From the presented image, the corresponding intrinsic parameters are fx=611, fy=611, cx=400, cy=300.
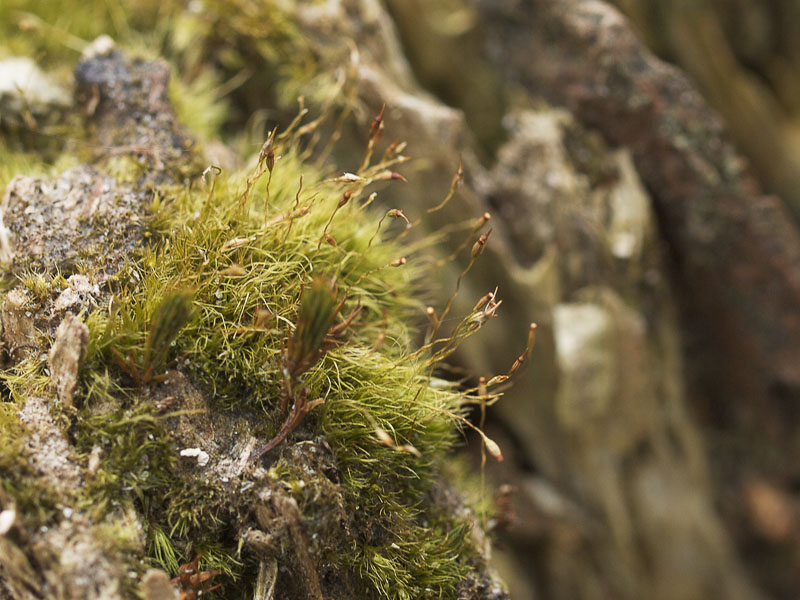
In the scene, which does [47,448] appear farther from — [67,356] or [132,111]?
[132,111]

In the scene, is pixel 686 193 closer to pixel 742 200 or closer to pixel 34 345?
pixel 742 200

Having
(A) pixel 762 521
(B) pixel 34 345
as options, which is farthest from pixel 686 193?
(B) pixel 34 345

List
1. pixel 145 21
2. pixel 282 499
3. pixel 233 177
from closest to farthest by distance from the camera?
pixel 282 499, pixel 233 177, pixel 145 21

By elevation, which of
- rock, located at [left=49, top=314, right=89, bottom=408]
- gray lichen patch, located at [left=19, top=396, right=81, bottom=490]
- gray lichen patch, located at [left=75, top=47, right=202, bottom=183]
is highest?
gray lichen patch, located at [left=75, top=47, right=202, bottom=183]

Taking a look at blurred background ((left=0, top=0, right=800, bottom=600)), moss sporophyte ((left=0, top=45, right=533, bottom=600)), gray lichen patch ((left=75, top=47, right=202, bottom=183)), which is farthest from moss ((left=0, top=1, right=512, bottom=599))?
blurred background ((left=0, top=0, right=800, bottom=600))

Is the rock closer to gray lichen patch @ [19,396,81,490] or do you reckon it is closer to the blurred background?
gray lichen patch @ [19,396,81,490]

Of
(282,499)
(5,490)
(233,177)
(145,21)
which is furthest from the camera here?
(145,21)
